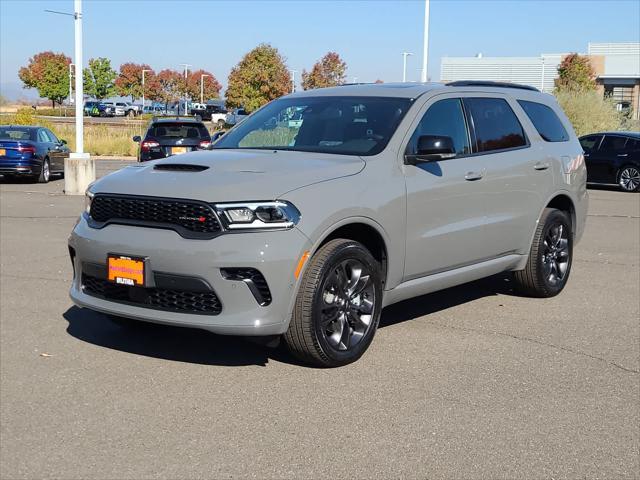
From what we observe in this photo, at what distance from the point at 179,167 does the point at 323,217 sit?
1085 millimetres

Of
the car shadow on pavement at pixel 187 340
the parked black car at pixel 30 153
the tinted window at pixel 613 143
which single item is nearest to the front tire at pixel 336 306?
the car shadow on pavement at pixel 187 340

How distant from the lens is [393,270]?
6039 millimetres

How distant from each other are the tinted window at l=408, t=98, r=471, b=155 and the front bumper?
1.72 metres

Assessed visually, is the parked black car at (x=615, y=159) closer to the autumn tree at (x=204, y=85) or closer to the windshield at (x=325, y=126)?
the windshield at (x=325, y=126)

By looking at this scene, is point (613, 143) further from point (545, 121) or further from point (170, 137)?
point (545, 121)

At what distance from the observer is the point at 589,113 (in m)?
36.8

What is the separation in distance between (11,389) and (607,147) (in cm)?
1988

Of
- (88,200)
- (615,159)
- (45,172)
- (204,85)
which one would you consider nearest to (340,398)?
(88,200)

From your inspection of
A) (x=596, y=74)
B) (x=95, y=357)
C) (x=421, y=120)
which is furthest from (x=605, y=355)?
(x=596, y=74)

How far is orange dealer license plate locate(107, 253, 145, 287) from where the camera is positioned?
207 inches

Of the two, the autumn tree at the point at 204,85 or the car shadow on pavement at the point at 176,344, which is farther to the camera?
the autumn tree at the point at 204,85

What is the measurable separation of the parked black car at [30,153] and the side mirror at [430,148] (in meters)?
16.7

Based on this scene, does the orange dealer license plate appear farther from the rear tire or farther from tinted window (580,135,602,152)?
tinted window (580,135,602,152)

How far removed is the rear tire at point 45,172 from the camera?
2181 centimetres
